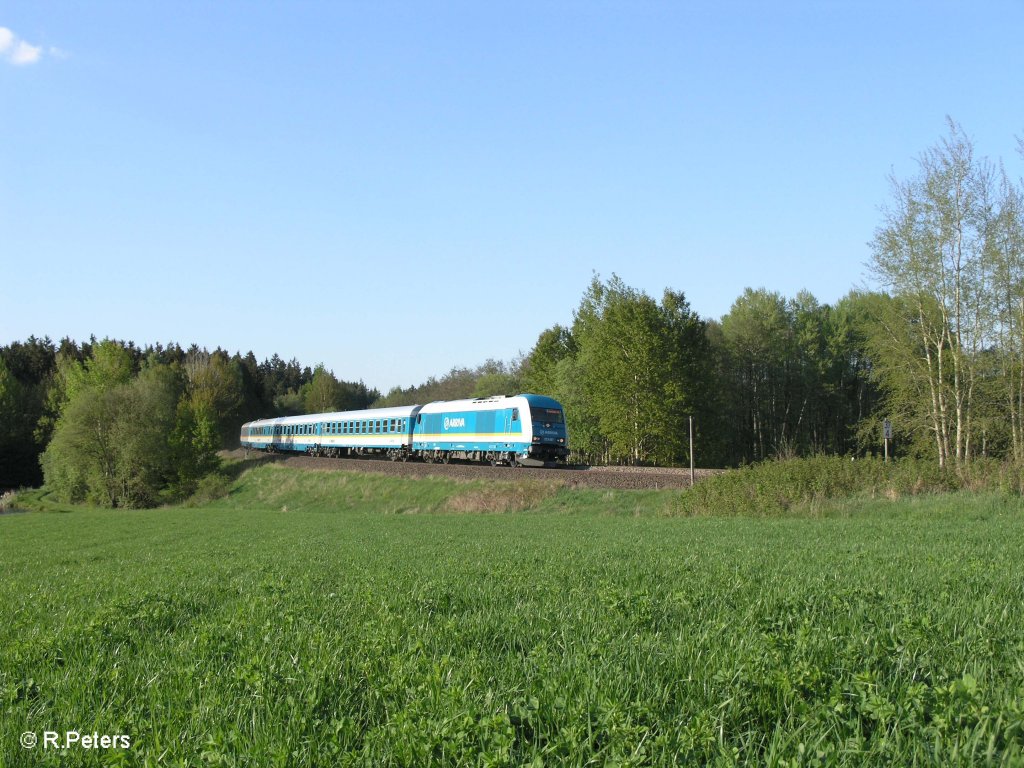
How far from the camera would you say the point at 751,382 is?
63562mm

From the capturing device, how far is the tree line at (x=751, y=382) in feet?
98.3

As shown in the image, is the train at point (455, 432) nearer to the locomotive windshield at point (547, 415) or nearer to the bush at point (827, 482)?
the locomotive windshield at point (547, 415)

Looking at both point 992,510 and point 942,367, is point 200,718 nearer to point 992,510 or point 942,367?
point 992,510

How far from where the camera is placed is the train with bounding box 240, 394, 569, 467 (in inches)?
1382

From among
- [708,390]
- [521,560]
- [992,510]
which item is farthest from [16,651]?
[708,390]

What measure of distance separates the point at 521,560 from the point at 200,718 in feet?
20.8

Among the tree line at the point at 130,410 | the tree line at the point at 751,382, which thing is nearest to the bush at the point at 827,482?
the tree line at the point at 751,382

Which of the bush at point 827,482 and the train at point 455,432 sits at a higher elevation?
the train at point 455,432

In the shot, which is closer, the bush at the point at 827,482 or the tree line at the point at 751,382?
the bush at the point at 827,482

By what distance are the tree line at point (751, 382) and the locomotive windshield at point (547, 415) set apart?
1020cm

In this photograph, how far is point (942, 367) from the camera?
3141cm

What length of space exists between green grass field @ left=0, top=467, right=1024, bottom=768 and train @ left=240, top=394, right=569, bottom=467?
85.4 ft

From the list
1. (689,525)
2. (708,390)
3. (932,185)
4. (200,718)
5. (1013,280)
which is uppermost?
(932,185)

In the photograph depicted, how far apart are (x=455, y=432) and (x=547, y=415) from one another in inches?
255
